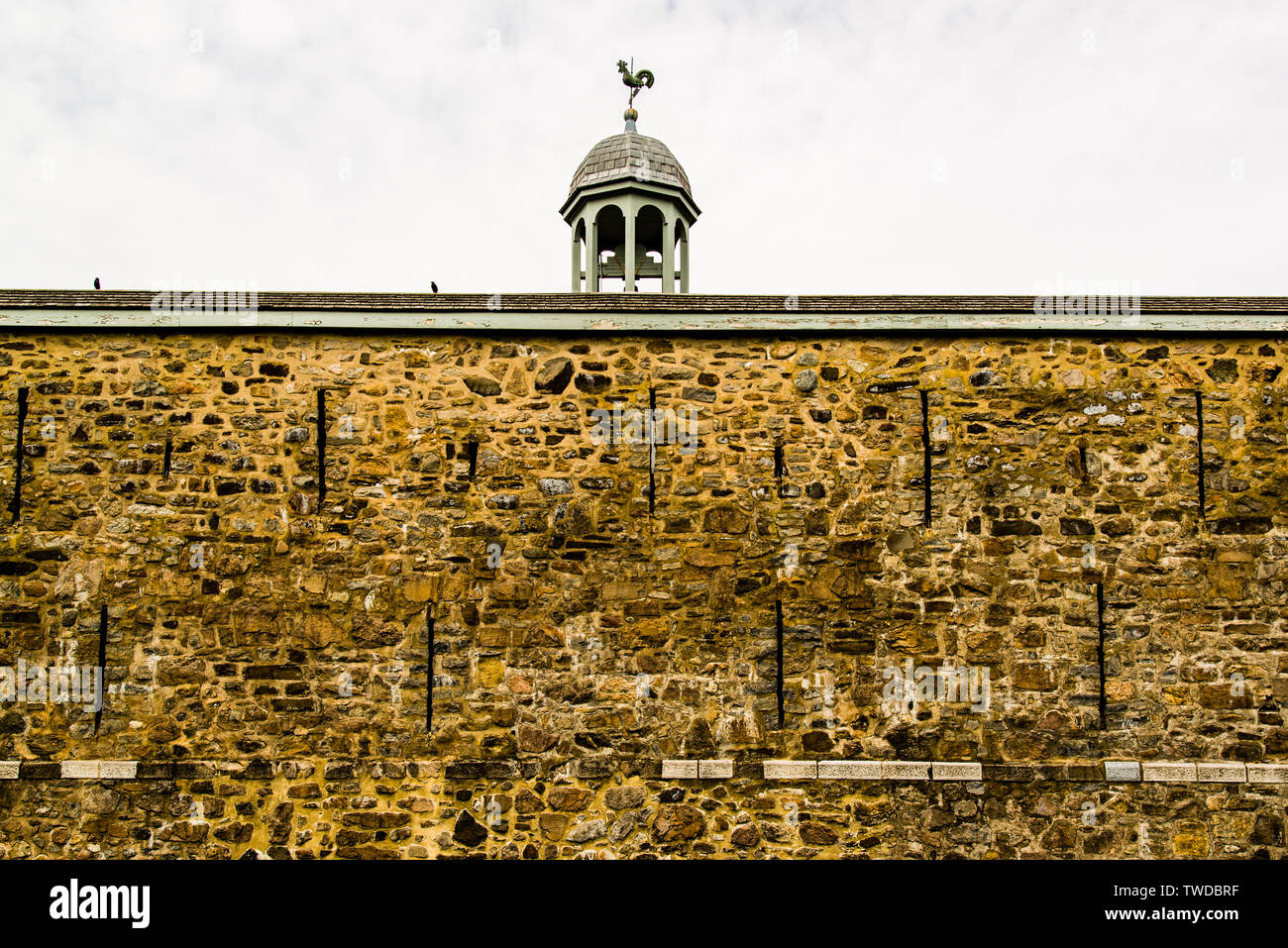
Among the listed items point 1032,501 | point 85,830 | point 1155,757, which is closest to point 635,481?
point 1032,501

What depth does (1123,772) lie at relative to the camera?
593 centimetres

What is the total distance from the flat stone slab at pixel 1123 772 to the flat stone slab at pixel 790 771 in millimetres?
2198

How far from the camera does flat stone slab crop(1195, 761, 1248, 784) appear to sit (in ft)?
19.5

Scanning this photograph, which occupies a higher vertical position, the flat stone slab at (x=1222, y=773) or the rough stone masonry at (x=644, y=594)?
the rough stone masonry at (x=644, y=594)

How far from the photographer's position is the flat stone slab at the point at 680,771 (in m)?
5.88

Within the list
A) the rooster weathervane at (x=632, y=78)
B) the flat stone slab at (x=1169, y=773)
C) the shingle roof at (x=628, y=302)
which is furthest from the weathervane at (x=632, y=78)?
the flat stone slab at (x=1169, y=773)

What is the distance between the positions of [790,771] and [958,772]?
1.26m

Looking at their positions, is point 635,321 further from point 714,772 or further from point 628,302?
point 714,772

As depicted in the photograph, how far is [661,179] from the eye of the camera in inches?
399

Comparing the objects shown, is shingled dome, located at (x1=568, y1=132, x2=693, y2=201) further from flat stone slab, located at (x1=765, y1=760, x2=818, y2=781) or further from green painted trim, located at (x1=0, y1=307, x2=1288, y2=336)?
flat stone slab, located at (x1=765, y1=760, x2=818, y2=781)
